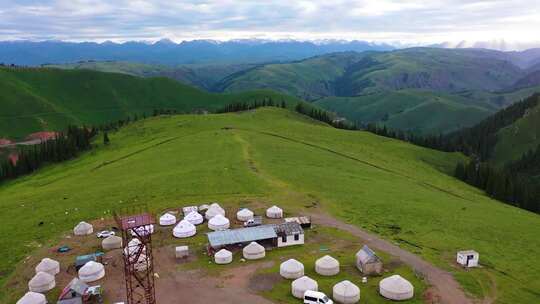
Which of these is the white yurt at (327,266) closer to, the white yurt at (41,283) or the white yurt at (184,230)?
the white yurt at (184,230)

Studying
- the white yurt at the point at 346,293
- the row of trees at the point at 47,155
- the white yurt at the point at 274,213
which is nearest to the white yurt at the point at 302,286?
the white yurt at the point at 346,293

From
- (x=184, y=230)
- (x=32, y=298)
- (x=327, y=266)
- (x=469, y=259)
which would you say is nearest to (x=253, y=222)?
(x=184, y=230)

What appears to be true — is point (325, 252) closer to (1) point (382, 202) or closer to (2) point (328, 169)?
(1) point (382, 202)

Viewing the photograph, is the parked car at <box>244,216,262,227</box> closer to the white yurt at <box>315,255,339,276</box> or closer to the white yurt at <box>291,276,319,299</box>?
the white yurt at <box>315,255,339,276</box>

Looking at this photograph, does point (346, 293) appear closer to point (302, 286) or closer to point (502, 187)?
point (302, 286)

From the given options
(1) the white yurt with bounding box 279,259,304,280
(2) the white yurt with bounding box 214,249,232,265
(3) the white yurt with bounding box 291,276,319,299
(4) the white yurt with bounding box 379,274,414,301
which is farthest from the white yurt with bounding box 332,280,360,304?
(2) the white yurt with bounding box 214,249,232,265

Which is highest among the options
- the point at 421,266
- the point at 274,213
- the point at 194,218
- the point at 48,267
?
the point at 48,267
